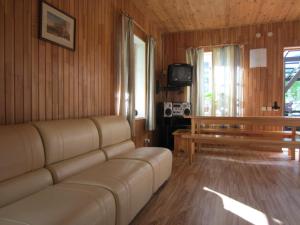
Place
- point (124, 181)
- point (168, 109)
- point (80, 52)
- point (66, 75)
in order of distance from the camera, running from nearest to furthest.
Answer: point (124, 181) → point (66, 75) → point (80, 52) → point (168, 109)

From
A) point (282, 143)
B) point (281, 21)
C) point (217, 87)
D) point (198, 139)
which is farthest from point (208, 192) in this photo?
point (281, 21)

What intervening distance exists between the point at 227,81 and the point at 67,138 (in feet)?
14.5

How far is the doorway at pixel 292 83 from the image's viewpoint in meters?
5.71

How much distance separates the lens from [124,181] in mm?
1793

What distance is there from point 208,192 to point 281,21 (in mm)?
4450

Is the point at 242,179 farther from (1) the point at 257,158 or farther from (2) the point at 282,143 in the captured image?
(1) the point at 257,158

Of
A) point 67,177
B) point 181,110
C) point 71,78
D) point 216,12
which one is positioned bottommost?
point 67,177

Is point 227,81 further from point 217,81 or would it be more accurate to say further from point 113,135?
point 113,135

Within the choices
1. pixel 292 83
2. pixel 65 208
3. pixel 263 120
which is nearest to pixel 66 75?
pixel 65 208

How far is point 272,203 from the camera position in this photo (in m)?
2.45

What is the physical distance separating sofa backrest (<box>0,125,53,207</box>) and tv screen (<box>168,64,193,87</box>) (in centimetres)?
408

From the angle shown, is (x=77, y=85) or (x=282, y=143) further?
(x=282, y=143)

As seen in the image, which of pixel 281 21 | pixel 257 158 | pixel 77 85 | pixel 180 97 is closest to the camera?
pixel 77 85

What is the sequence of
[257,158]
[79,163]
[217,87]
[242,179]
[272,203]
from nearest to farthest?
[79,163], [272,203], [242,179], [257,158], [217,87]
